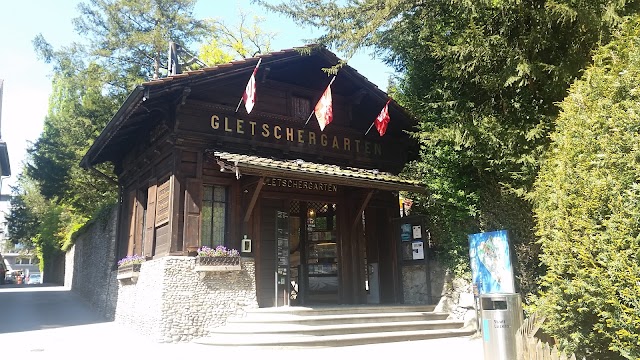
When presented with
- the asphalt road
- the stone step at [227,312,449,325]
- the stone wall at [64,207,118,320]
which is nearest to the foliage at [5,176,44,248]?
the stone wall at [64,207,118,320]

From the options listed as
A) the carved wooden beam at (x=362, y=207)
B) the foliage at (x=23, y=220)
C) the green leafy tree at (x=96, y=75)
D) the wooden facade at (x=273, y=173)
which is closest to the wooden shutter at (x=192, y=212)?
the wooden facade at (x=273, y=173)

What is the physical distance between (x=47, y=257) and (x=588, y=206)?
4337 centimetres

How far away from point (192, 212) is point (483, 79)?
20.9ft

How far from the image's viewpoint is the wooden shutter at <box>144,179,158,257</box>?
1116cm

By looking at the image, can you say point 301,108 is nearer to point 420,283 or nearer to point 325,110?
point 325,110

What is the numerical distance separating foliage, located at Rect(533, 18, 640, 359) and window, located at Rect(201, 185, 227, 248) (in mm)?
6678

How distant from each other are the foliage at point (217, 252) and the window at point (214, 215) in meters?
0.43

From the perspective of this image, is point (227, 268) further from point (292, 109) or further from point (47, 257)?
point (47, 257)

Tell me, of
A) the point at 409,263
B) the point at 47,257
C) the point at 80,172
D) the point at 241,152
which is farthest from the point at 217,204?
the point at 47,257

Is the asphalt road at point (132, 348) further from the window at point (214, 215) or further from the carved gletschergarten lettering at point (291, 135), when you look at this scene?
the carved gletschergarten lettering at point (291, 135)

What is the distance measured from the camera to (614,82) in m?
5.20

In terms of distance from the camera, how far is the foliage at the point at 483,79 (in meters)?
8.18

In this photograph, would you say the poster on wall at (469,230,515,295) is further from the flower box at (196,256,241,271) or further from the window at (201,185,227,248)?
the window at (201,185,227,248)

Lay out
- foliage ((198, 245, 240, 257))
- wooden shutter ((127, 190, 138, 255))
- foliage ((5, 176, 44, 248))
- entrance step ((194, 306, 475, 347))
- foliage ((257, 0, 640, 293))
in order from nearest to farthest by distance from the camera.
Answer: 1. foliage ((257, 0, 640, 293))
2. entrance step ((194, 306, 475, 347))
3. foliage ((198, 245, 240, 257))
4. wooden shutter ((127, 190, 138, 255))
5. foliage ((5, 176, 44, 248))
